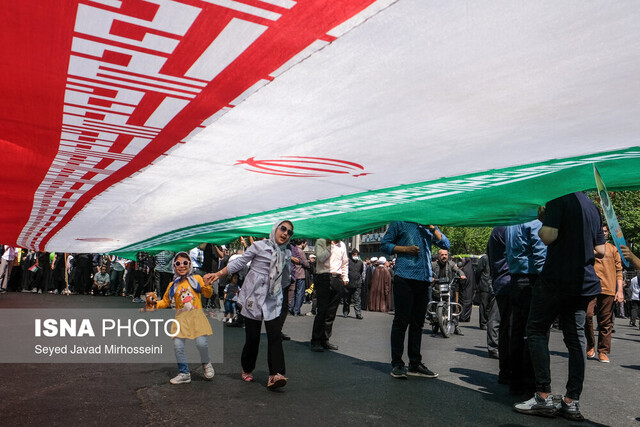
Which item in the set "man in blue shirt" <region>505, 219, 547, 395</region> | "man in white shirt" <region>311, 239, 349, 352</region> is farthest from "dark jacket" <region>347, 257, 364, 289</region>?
"man in blue shirt" <region>505, 219, 547, 395</region>

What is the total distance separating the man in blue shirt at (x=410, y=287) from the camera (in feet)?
20.0

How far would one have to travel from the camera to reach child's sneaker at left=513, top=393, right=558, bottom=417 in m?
4.50

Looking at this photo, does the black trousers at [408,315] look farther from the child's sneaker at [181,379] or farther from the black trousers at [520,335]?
the child's sneaker at [181,379]

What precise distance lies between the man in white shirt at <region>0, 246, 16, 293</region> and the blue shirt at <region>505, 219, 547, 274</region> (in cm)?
1870

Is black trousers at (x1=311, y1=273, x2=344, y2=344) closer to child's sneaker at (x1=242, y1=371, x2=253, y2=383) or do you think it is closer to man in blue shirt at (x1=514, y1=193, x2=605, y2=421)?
child's sneaker at (x1=242, y1=371, x2=253, y2=383)

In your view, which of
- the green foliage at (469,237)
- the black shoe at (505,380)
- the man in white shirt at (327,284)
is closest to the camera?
the black shoe at (505,380)

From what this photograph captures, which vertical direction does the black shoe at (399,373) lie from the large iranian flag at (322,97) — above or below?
below

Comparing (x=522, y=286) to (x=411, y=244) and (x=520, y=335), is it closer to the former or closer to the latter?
(x=520, y=335)

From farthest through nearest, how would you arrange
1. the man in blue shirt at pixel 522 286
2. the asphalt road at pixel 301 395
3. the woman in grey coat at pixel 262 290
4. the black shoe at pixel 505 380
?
the black shoe at pixel 505 380
the woman in grey coat at pixel 262 290
the man in blue shirt at pixel 522 286
the asphalt road at pixel 301 395

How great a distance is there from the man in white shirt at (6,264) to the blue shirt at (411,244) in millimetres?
17318

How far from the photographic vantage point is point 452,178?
3799 mm

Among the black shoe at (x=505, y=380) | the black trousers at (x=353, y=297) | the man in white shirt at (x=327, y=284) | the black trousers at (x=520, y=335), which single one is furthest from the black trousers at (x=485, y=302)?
the black trousers at (x=520, y=335)

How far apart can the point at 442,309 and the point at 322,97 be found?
904cm

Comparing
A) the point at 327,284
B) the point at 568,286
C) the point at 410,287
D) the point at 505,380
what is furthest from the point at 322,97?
the point at 327,284
